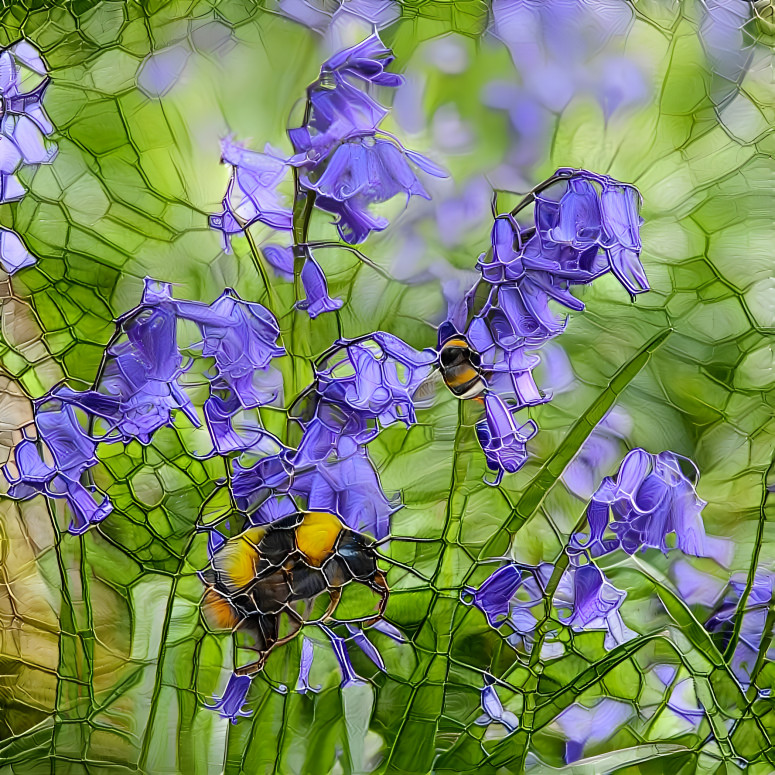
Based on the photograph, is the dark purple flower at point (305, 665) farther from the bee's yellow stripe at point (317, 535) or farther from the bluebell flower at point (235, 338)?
the bluebell flower at point (235, 338)

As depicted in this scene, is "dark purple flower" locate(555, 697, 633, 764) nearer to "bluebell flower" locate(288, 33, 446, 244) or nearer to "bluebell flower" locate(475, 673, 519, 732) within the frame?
"bluebell flower" locate(475, 673, 519, 732)

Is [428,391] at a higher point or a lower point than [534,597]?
higher

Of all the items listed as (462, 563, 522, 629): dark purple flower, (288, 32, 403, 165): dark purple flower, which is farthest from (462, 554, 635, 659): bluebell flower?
(288, 32, 403, 165): dark purple flower

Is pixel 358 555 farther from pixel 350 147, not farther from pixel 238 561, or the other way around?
pixel 350 147

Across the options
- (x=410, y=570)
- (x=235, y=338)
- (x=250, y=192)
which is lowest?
(x=410, y=570)

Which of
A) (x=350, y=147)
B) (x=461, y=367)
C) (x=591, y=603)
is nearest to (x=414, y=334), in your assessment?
(x=461, y=367)

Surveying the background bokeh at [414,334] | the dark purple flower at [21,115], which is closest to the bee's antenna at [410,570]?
the background bokeh at [414,334]

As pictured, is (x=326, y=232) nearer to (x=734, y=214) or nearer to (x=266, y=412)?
(x=266, y=412)
